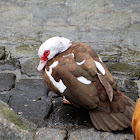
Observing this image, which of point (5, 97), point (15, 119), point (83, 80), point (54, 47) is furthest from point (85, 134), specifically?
point (5, 97)

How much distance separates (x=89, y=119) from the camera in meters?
3.29

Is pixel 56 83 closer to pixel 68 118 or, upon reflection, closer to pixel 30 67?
pixel 68 118

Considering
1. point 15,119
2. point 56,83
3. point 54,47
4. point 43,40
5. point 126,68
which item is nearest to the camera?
point 15,119

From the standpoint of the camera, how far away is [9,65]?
4453 millimetres

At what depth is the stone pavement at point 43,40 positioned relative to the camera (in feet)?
9.98

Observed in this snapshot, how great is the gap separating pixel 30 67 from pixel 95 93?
162cm

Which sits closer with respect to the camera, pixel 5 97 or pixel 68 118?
pixel 68 118

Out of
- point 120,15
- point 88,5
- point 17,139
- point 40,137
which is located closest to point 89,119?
point 40,137

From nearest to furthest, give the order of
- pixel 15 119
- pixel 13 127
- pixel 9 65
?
1. pixel 13 127
2. pixel 15 119
3. pixel 9 65

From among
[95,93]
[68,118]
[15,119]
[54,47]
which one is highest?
[54,47]

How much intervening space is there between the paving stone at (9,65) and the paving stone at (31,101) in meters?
0.42

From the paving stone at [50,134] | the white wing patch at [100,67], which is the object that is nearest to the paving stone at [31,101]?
the paving stone at [50,134]

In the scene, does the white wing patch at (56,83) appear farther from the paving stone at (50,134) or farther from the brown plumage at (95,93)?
the paving stone at (50,134)

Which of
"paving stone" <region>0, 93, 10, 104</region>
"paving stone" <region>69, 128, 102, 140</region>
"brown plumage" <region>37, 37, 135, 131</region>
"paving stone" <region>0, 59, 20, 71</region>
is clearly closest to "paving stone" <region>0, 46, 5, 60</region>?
"paving stone" <region>0, 59, 20, 71</region>
